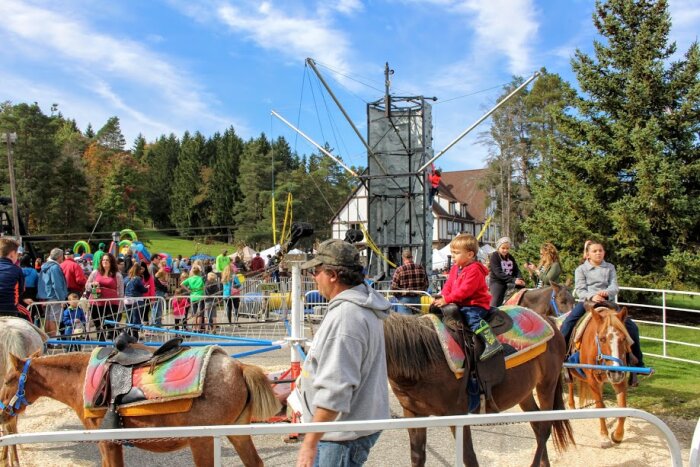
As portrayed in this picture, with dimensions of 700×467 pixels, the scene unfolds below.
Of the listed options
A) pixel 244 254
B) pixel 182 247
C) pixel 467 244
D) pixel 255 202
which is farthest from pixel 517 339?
pixel 182 247

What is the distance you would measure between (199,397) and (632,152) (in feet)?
52.3

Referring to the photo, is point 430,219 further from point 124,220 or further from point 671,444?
point 124,220

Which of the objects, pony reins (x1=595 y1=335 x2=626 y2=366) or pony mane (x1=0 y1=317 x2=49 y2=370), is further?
pony reins (x1=595 y1=335 x2=626 y2=366)

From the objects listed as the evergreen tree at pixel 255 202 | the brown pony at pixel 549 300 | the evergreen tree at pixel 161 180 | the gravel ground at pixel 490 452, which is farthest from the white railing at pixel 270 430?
the evergreen tree at pixel 161 180

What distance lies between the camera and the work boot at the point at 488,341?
4.10m

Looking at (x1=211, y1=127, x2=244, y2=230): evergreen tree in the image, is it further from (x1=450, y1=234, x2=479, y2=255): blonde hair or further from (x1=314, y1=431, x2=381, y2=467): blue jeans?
(x1=314, y1=431, x2=381, y2=467): blue jeans

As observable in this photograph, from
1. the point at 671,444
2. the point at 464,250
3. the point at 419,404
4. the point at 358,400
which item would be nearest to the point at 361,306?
the point at 358,400

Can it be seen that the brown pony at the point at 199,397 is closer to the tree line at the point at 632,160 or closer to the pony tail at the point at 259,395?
the pony tail at the point at 259,395

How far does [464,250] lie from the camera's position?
14.3ft

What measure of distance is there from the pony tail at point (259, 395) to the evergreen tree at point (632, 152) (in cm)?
1457

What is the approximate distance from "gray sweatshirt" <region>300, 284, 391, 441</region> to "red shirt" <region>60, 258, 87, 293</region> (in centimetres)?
913

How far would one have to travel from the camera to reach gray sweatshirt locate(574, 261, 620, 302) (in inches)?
253

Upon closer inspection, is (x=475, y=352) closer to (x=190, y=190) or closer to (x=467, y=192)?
(x=467, y=192)

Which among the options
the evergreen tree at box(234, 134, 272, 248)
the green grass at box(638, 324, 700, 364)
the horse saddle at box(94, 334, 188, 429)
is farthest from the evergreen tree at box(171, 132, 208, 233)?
the horse saddle at box(94, 334, 188, 429)
